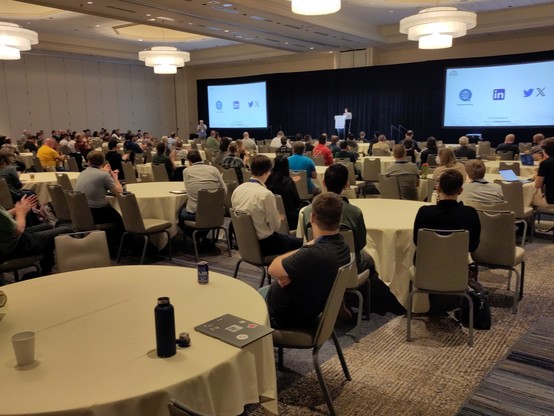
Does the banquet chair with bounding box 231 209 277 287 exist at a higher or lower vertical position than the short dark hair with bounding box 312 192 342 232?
lower

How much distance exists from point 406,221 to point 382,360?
1391 millimetres

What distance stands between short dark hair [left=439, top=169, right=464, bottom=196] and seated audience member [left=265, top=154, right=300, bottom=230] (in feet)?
7.11

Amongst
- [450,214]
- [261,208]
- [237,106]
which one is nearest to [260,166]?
[261,208]

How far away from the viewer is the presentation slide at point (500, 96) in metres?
14.6

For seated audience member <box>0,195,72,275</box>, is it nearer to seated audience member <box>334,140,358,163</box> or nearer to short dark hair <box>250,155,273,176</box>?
short dark hair <box>250,155,273,176</box>

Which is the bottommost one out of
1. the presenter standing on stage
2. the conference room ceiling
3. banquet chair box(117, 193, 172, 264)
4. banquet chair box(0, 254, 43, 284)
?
banquet chair box(0, 254, 43, 284)

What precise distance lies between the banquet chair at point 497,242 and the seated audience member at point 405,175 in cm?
295

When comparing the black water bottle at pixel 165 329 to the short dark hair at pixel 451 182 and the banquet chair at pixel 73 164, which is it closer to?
the short dark hair at pixel 451 182

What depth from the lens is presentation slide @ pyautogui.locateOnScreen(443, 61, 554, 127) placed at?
1456 centimetres

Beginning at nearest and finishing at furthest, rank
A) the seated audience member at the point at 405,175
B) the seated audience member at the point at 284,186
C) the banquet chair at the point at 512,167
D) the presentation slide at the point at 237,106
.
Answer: the seated audience member at the point at 284,186 → the seated audience member at the point at 405,175 → the banquet chair at the point at 512,167 → the presentation slide at the point at 237,106

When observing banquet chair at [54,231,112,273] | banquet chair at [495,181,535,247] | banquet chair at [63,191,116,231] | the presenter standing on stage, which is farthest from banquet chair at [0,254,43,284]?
the presenter standing on stage

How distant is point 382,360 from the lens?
11.6 feet

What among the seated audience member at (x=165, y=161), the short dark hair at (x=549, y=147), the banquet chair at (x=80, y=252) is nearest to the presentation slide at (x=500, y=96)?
the short dark hair at (x=549, y=147)

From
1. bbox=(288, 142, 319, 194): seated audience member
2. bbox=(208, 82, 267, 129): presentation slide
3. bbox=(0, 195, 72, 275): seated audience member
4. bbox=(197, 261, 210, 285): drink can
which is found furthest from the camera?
bbox=(208, 82, 267, 129): presentation slide
